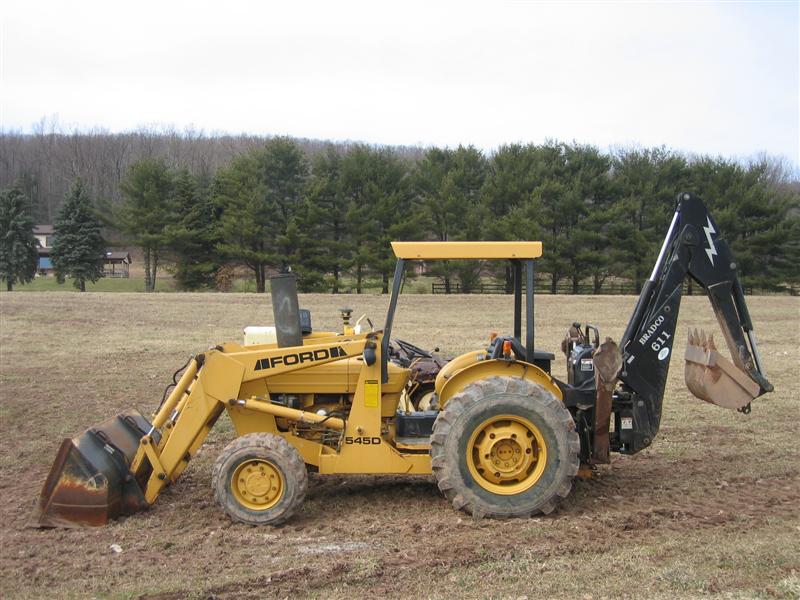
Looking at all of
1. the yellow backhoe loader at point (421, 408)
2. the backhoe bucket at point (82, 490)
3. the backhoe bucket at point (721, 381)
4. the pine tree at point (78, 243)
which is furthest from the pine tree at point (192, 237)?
the backhoe bucket at point (721, 381)

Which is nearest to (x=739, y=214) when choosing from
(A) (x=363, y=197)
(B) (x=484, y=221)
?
(B) (x=484, y=221)

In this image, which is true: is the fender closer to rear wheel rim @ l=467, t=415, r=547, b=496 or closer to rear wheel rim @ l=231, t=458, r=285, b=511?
rear wheel rim @ l=467, t=415, r=547, b=496

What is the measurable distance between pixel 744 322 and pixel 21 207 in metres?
62.5

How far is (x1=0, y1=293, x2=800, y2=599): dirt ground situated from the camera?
520cm

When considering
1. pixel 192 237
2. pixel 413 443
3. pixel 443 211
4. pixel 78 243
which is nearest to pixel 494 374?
pixel 413 443

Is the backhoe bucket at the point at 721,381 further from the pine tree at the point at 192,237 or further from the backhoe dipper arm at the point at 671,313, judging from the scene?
the pine tree at the point at 192,237

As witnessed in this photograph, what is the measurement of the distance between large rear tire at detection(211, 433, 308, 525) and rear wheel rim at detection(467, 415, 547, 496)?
1.50 meters

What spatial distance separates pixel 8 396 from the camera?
38.9 feet

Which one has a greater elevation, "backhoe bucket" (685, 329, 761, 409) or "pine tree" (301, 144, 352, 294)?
"pine tree" (301, 144, 352, 294)

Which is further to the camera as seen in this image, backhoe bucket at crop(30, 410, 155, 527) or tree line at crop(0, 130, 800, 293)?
tree line at crop(0, 130, 800, 293)

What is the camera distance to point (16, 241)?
58.4 metres

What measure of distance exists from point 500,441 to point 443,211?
42706 millimetres

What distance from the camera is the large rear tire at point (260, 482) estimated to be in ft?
21.3

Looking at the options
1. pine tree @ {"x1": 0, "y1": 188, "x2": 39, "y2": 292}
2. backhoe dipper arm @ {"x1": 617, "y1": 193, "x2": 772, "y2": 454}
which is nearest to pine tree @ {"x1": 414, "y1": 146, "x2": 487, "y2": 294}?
pine tree @ {"x1": 0, "y1": 188, "x2": 39, "y2": 292}
